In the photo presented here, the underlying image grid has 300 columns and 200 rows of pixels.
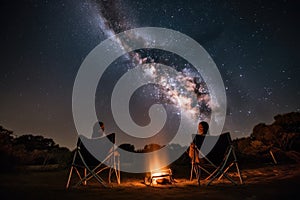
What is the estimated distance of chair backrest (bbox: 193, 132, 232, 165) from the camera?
4.47 meters

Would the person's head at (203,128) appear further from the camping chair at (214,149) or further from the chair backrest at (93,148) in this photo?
the chair backrest at (93,148)

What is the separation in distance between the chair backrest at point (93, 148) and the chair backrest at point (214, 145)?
1714mm

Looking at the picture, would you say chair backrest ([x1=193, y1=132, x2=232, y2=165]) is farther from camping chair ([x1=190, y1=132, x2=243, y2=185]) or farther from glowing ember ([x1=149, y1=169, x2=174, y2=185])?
glowing ember ([x1=149, y1=169, x2=174, y2=185])

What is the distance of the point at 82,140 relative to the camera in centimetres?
436

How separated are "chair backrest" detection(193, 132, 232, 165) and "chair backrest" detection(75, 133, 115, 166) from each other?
1.71 meters

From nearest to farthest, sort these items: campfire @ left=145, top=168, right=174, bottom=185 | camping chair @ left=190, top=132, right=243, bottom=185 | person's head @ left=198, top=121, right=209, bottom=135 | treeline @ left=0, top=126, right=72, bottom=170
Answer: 1. camping chair @ left=190, top=132, right=243, bottom=185
2. campfire @ left=145, top=168, right=174, bottom=185
3. person's head @ left=198, top=121, right=209, bottom=135
4. treeline @ left=0, top=126, right=72, bottom=170

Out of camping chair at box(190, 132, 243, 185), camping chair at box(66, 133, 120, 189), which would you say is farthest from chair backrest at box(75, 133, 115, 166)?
camping chair at box(190, 132, 243, 185)

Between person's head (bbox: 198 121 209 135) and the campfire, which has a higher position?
person's head (bbox: 198 121 209 135)

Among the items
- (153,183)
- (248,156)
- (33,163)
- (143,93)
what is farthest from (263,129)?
(33,163)

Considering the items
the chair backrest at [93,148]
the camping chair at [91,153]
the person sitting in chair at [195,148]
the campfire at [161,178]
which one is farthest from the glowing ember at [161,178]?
the chair backrest at [93,148]

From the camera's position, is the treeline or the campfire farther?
the treeline

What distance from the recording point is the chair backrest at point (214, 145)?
14.7ft

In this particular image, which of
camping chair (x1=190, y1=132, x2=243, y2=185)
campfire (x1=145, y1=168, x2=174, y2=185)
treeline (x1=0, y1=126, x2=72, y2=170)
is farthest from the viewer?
treeline (x1=0, y1=126, x2=72, y2=170)

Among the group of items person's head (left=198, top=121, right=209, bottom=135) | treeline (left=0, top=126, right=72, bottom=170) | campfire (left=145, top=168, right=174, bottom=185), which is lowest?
campfire (left=145, top=168, right=174, bottom=185)
